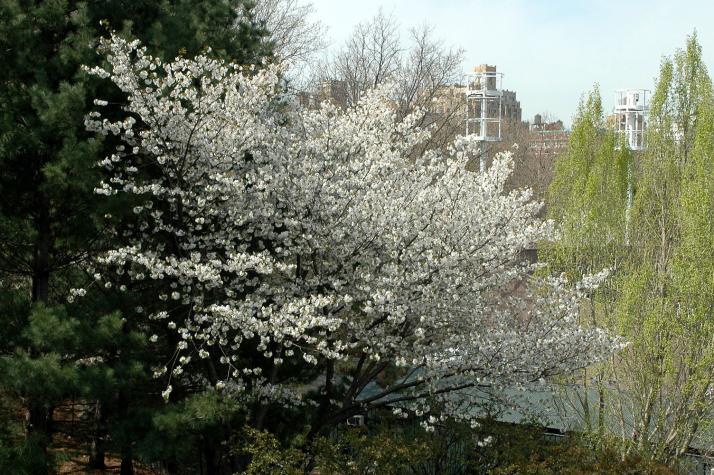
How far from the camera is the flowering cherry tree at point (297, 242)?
310 inches

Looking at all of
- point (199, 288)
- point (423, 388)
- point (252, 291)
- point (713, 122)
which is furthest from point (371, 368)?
point (713, 122)

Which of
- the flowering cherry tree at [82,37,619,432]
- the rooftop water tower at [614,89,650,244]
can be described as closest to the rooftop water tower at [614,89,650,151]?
the rooftop water tower at [614,89,650,244]

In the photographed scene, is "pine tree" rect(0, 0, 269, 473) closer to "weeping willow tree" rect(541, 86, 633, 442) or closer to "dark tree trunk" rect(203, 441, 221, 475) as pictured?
"dark tree trunk" rect(203, 441, 221, 475)

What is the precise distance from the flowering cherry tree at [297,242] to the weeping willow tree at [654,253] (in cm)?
329

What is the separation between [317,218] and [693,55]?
26.3ft

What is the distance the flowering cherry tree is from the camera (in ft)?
25.8

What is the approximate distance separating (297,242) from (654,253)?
770 centimetres

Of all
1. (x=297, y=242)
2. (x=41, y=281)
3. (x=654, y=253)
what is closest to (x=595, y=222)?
(x=654, y=253)

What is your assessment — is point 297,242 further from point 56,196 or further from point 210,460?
point 210,460

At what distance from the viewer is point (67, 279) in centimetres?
945

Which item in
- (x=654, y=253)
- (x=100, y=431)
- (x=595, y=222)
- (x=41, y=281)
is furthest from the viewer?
(x=595, y=222)

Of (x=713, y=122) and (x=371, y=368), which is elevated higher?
(x=713, y=122)

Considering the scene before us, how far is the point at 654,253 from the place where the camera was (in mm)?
13859

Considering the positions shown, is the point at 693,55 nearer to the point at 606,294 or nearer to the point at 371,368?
the point at 606,294
